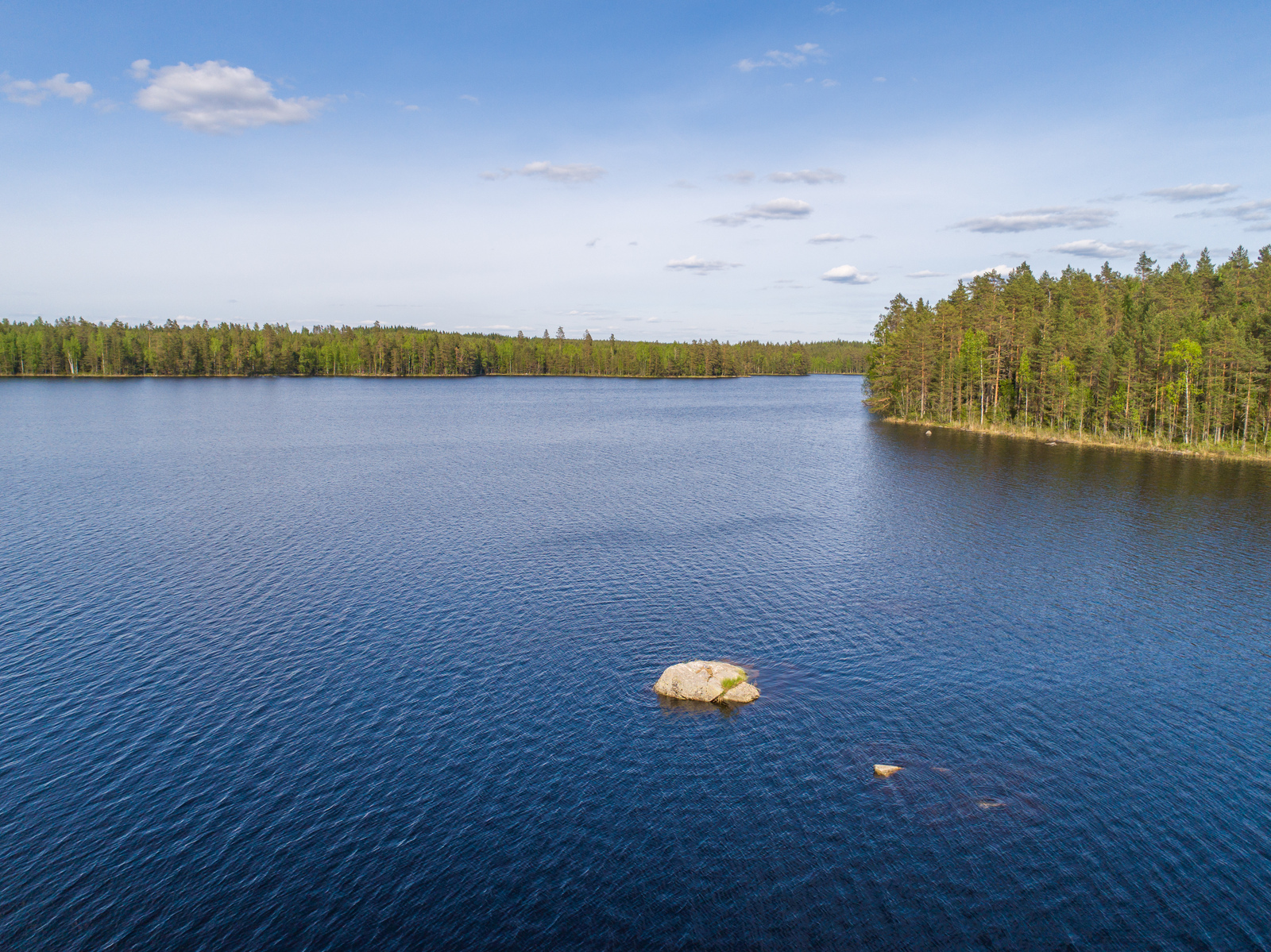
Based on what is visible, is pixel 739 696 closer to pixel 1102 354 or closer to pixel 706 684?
pixel 706 684

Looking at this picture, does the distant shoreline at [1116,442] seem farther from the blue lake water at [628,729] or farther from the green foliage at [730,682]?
the green foliage at [730,682]

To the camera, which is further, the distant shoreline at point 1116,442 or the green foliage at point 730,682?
the distant shoreline at point 1116,442

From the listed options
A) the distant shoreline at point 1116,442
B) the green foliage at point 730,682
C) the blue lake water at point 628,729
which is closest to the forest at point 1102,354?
the distant shoreline at point 1116,442

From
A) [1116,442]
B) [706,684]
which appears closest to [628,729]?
[706,684]

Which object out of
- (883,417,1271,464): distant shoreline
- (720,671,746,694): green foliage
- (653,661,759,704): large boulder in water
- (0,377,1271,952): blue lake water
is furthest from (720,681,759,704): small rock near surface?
(883,417,1271,464): distant shoreline

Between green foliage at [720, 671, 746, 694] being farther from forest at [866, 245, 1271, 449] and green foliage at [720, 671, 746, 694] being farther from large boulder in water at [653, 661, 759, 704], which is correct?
forest at [866, 245, 1271, 449]
